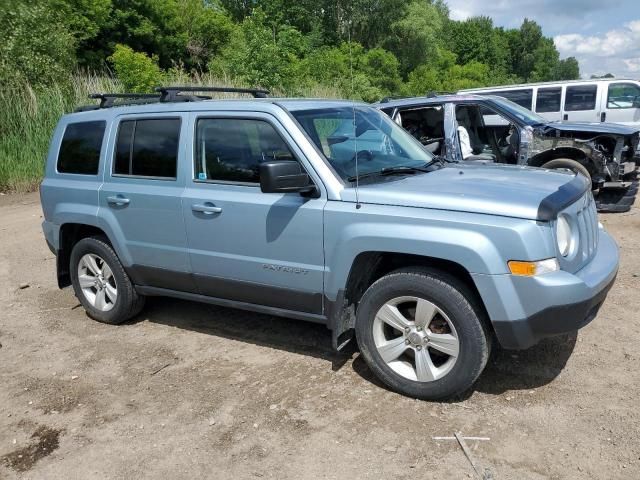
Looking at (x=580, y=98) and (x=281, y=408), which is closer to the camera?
(x=281, y=408)

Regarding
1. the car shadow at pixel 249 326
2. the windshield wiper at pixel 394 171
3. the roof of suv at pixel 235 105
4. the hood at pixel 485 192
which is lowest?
the car shadow at pixel 249 326

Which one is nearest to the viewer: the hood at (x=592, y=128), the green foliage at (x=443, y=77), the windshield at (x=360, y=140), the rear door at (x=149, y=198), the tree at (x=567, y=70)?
the windshield at (x=360, y=140)

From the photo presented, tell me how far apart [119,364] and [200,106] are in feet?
6.84

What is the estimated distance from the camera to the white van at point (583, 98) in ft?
45.3

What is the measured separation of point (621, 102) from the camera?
13.9 m

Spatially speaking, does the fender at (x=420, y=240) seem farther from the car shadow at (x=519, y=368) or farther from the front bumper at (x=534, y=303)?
the car shadow at (x=519, y=368)

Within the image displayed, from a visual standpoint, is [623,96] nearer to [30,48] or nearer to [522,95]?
[522,95]

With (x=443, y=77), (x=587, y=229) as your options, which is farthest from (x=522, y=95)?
(x=443, y=77)

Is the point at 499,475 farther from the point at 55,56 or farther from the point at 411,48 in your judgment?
the point at 411,48

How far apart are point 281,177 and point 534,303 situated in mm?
1651

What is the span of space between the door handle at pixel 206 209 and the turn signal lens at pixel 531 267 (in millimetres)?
2073

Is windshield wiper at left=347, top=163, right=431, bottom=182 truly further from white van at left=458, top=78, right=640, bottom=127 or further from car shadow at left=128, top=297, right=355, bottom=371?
white van at left=458, top=78, right=640, bottom=127

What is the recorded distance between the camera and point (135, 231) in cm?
480

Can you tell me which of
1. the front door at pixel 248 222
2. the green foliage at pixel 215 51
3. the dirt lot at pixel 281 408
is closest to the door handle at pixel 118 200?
the front door at pixel 248 222
